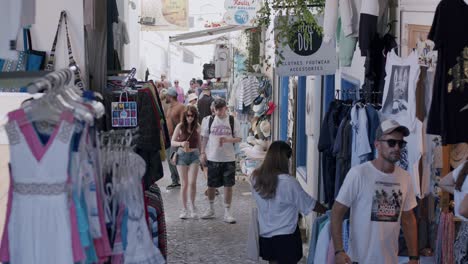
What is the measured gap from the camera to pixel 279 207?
7.70m

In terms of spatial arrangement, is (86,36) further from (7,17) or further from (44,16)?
(7,17)

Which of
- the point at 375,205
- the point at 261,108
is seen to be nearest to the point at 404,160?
the point at 375,205

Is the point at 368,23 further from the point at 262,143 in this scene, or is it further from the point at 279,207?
the point at 262,143

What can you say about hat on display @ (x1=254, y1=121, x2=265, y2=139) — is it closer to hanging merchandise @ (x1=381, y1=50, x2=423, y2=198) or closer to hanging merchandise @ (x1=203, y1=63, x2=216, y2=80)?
hanging merchandise @ (x1=381, y1=50, x2=423, y2=198)

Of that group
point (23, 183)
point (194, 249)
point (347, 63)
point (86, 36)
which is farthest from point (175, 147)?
point (23, 183)

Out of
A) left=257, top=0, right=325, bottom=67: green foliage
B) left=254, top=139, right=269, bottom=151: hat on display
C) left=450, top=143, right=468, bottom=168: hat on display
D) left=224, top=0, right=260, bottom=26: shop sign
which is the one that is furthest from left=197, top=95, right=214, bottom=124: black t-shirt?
left=450, top=143, right=468, bottom=168: hat on display

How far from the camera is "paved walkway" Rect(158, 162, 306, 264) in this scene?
10.6 meters

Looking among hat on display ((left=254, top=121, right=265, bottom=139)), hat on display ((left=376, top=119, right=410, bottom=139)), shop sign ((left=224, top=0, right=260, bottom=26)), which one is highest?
shop sign ((left=224, top=0, right=260, bottom=26))

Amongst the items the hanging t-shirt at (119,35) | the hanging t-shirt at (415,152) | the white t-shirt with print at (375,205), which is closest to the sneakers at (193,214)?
the hanging t-shirt at (119,35)

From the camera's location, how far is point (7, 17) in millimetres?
5695

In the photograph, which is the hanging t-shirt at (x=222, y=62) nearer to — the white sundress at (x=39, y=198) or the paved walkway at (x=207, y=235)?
the paved walkway at (x=207, y=235)

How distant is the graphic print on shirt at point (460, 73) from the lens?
5.53 m

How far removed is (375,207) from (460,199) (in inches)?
37.9

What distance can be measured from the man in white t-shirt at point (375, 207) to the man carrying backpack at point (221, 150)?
6.31 metres
